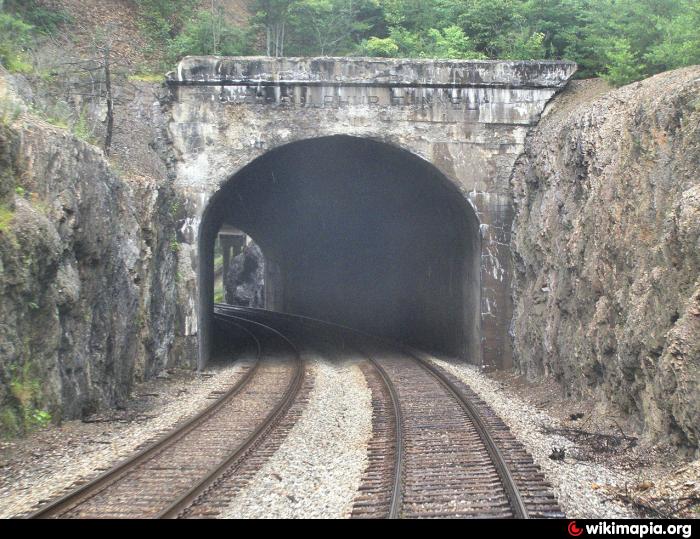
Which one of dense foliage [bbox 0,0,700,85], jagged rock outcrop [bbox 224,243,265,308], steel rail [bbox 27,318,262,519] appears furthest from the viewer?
jagged rock outcrop [bbox 224,243,265,308]

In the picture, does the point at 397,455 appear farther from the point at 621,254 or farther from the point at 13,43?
the point at 13,43

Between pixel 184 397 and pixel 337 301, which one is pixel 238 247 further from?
pixel 184 397

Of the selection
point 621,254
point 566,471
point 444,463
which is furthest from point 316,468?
point 621,254

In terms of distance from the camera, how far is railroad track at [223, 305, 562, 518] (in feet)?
19.8

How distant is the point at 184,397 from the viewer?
12086 mm

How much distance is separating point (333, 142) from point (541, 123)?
4652 mm

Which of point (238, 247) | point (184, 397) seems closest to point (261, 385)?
point (184, 397)

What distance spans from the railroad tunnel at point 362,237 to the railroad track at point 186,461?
4026mm

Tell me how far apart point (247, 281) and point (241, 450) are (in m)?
34.5

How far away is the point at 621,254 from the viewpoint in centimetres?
927

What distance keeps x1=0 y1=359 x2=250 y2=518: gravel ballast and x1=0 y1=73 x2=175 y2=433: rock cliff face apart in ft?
0.98
